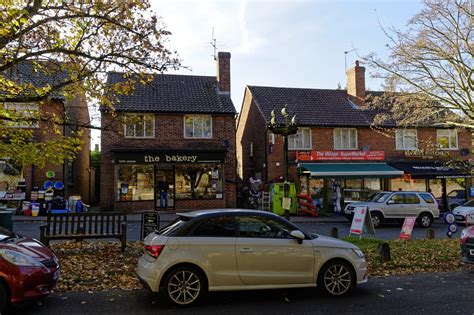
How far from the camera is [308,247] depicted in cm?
638

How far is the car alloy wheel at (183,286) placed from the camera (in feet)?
19.1

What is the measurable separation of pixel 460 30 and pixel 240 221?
10.6 meters

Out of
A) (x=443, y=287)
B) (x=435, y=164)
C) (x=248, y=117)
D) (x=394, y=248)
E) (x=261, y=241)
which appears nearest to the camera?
(x=261, y=241)

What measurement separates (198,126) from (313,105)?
7943mm

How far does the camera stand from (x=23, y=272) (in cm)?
548

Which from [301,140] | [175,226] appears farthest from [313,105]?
[175,226]

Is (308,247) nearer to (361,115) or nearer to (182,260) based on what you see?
(182,260)

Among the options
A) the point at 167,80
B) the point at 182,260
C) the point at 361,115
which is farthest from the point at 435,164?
the point at 182,260

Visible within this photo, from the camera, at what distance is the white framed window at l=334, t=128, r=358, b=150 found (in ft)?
79.9

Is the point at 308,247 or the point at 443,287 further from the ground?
the point at 308,247

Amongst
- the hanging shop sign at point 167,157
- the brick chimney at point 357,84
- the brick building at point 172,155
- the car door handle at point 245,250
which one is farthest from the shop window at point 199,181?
the car door handle at point 245,250

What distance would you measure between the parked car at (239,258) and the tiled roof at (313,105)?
17.1 metres

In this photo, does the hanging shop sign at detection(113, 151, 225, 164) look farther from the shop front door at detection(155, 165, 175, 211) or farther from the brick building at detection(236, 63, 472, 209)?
the brick building at detection(236, 63, 472, 209)

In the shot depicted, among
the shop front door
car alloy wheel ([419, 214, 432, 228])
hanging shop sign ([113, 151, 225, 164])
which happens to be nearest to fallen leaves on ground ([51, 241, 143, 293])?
hanging shop sign ([113, 151, 225, 164])
